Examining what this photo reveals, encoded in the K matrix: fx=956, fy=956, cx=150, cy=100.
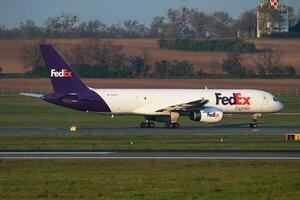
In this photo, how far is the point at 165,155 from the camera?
40938mm

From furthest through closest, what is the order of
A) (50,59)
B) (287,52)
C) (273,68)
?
1. (287,52)
2. (273,68)
3. (50,59)

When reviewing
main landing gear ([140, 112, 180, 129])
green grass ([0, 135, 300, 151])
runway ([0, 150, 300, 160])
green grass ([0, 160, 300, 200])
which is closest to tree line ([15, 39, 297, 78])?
main landing gear ([140, 112, 180, 129])

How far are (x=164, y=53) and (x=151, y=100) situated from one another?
8935 centimetres

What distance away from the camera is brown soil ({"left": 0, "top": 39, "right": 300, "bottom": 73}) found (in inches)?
5605

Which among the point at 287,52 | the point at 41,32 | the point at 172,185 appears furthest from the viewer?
the point at 41,32

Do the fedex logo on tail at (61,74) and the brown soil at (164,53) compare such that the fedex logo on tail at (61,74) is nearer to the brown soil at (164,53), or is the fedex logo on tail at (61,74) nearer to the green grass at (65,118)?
the green grass at (65,118)

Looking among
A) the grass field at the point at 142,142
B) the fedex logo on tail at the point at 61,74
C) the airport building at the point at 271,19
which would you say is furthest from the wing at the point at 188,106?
the airport building at the point at 271,19

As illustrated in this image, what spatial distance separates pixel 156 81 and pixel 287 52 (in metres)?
35.6

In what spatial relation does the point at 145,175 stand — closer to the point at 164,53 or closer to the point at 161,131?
the point at 161,131

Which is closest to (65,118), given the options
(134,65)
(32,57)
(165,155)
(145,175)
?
(165,155)

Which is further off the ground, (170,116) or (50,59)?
(50,59)

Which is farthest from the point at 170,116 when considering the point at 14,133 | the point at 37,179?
the point at 37,179

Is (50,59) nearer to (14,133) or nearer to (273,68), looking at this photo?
(14,133)

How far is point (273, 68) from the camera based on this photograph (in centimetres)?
13825
